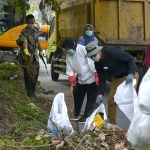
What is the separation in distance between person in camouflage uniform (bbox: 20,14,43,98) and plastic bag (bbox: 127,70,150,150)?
6.85 m

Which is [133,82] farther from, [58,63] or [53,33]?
[53,33]

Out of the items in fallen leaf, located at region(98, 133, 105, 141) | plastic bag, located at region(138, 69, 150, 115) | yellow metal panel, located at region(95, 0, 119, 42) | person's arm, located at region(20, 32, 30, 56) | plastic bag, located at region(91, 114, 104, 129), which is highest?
yellow metal panel, located at region(95, 0, 119, 42)

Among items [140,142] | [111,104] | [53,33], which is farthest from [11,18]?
[140,142]

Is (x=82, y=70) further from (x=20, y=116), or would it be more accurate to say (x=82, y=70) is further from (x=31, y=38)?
(x=31, y=38)

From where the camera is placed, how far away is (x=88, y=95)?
9.37 metres

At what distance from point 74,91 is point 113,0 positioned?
3.83m

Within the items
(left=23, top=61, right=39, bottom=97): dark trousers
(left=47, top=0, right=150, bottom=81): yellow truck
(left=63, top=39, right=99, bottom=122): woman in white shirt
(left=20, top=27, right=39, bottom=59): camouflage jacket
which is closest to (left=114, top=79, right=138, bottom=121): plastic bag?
(left=63, top=39, right=99, bottom=122): woman in white shirt

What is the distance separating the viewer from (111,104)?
26.6 ft

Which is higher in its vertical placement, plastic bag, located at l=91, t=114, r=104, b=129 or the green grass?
plastic bag, located at l=91, t=114, r=104, b=129

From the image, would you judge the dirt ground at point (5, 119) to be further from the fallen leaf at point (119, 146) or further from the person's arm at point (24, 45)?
the person's arm at point (24, 45)

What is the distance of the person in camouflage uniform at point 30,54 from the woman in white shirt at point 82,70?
1.63 metres

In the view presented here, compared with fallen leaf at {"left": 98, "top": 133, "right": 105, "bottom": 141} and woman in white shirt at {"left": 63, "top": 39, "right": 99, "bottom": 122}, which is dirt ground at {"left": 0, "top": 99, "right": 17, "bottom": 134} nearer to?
woman in white shirt at {"left": 63, "top": 39, "right": 99, "bottom": 122}

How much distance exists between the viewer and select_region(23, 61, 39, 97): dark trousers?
35.2 feet

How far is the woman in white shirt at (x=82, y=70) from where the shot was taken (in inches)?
351
